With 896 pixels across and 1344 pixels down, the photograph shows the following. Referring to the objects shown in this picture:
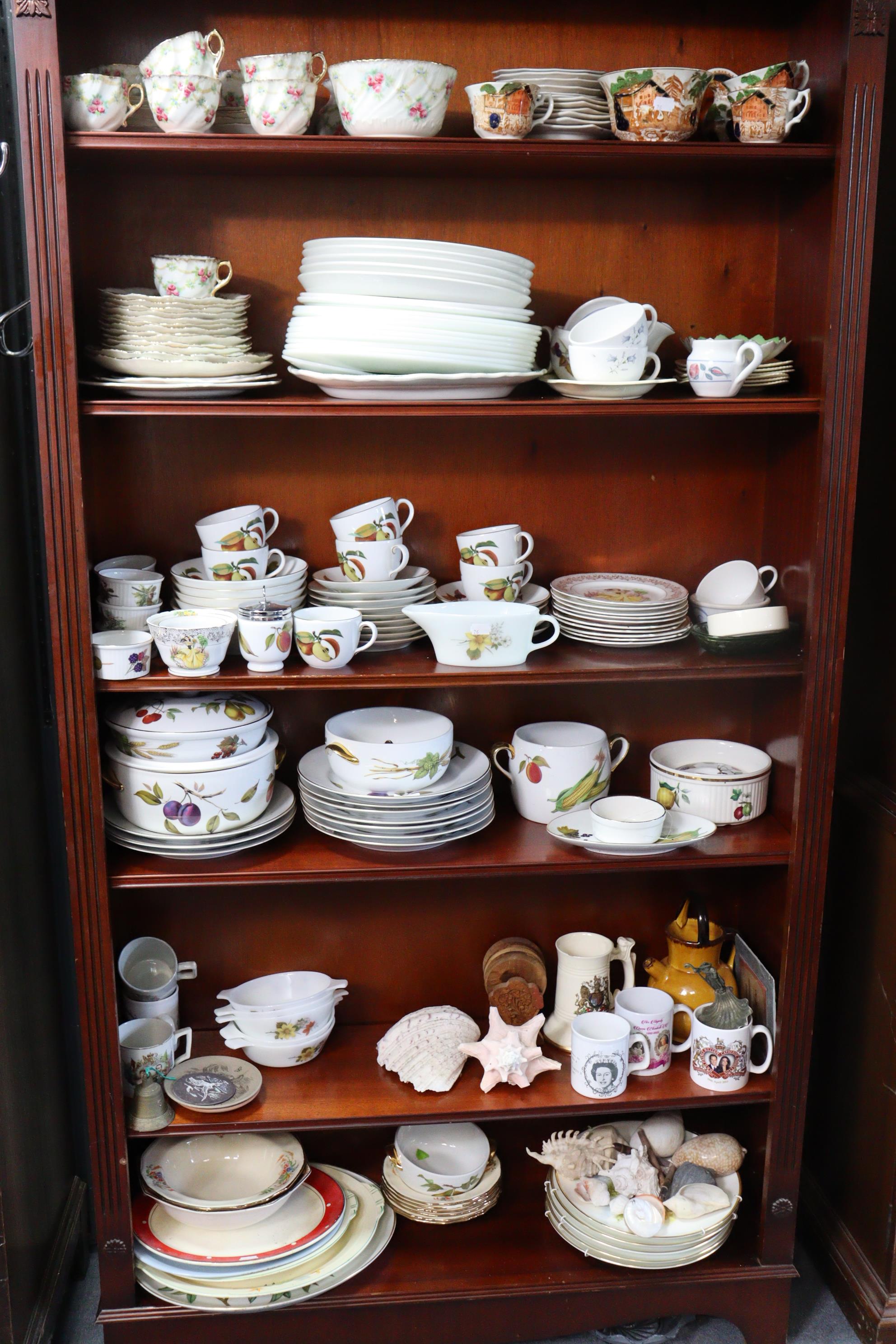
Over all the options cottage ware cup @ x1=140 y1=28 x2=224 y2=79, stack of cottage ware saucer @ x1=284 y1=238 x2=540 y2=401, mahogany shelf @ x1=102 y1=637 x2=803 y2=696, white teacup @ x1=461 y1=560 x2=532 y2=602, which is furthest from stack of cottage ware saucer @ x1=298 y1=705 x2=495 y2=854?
cottage ware cup @ x1=140 y1=28 x2=224 y2=79

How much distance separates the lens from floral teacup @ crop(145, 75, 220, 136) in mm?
1630

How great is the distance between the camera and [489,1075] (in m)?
2.02

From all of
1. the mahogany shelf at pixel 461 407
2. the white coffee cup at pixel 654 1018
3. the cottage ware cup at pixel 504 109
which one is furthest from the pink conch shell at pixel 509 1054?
the cottage ware cup at pixel 504 109

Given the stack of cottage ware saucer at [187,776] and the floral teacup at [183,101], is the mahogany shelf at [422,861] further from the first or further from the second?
the floral teacup at [183,101]

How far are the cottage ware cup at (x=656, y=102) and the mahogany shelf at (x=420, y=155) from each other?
0.03 metres

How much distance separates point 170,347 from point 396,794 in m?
0.73

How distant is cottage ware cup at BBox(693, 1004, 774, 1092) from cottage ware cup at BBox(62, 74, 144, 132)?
159cm

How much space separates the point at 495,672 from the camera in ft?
6.05

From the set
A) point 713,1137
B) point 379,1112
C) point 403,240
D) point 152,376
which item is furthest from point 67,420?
point 713,1137

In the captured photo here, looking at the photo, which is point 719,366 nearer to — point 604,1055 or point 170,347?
point 170,347

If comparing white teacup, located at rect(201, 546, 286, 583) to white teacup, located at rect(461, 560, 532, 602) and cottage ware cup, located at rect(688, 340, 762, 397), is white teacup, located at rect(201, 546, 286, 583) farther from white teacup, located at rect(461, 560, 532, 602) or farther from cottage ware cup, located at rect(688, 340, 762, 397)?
cottage ware cup, located at rect(688, 340, 762, 397)

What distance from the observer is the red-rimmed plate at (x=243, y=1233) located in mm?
1956

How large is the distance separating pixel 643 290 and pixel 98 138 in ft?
2.84

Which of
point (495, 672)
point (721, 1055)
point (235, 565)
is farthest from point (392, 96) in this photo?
point (721, 1055)
